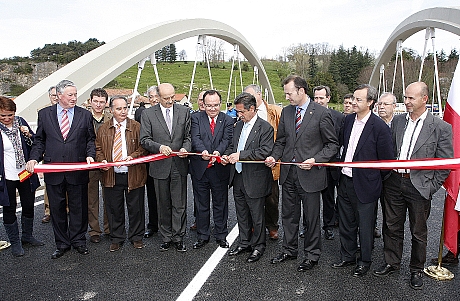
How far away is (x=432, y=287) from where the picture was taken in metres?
3.63

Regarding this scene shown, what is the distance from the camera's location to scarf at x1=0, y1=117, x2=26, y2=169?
4554mm

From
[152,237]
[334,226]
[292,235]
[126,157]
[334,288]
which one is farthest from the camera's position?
[334,226]

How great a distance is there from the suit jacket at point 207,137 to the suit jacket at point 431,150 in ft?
7.38

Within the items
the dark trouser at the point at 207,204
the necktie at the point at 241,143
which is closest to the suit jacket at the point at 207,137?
the dark trouser at the point at 207,204

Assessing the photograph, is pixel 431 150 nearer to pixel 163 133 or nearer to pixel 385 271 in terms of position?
pixel 385 271

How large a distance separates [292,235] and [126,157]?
2313 millimetres

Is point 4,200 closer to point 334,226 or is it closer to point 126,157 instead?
point 126,157

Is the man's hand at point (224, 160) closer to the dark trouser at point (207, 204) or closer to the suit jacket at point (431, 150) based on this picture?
the dark trouser at point (207, 204)

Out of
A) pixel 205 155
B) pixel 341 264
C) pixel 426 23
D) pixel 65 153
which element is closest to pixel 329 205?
pixel 341 264

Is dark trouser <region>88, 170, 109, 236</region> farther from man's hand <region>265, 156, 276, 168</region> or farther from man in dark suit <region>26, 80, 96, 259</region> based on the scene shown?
man's hand <region>265, 156, 276, 168</region>

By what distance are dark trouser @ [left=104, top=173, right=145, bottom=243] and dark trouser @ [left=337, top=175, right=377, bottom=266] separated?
2607mm

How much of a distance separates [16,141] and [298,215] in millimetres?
3728

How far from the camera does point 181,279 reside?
3811 mm

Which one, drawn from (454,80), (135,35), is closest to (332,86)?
(135,35)
